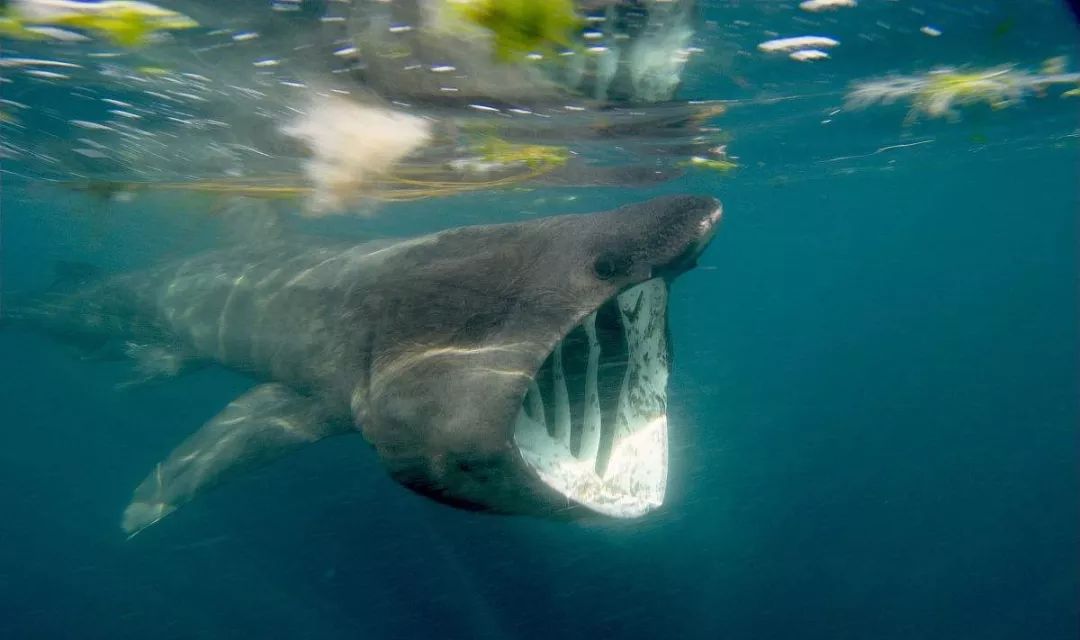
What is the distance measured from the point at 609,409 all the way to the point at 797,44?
564 cm

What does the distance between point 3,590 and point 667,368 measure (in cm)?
1803

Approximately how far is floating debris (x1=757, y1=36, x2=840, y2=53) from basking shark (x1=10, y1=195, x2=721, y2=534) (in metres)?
4.43

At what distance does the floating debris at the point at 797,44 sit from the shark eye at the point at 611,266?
191 inches

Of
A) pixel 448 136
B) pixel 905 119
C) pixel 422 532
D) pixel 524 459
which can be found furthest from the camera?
pixel 905 119

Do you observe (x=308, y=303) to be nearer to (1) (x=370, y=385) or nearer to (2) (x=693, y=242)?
(1) (x=370, y=385)

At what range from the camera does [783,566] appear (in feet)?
40.4

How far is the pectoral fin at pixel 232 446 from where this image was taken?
18.7 ft

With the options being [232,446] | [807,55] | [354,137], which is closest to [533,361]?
[232,446]

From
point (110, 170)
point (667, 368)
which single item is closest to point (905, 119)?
point (667, 368)

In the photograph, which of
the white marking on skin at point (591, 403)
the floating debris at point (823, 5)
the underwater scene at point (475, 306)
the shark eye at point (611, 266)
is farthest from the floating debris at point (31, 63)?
the floating debris at point (823, 5)

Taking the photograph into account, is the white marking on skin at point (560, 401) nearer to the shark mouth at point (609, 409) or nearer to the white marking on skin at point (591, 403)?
the shark mouth at point (609, 409)

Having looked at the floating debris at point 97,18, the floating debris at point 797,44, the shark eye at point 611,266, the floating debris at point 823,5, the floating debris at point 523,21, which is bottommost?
the shark eye at point 611,266

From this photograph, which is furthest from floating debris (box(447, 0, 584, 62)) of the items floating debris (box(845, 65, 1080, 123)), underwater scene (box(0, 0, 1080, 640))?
floating debris (box(845, 65, 1080, 123))

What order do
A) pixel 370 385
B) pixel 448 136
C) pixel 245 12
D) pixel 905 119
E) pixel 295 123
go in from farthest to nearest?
pixel 905 119 < pixel 448 136 < pixel 295 123 < pixel 245 12 < pixel 370 385
